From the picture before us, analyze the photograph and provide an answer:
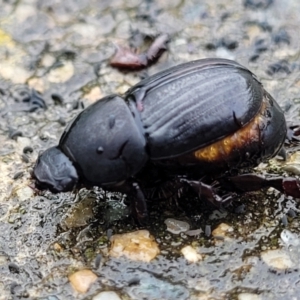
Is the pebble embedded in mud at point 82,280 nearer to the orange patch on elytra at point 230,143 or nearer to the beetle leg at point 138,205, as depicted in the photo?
the beetle leg at point 138,205

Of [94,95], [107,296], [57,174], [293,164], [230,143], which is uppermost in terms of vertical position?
[230,143]

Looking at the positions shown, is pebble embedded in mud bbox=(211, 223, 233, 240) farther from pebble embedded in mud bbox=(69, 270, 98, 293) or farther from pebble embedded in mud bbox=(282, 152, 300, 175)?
pebble embedded in mud bbox=(69, 270, 98, 293)

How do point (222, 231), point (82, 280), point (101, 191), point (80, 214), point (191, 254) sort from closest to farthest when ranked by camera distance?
point (82, 280) < point (191, 254) < point (222, 231) < point (80, 214) < point (101, 191)

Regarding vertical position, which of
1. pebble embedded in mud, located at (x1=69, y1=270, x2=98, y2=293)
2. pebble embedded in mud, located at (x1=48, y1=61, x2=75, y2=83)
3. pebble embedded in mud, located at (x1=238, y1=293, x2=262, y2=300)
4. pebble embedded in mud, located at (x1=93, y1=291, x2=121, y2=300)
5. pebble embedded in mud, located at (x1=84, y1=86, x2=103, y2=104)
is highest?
pebble embedded in mud, located at (x1=48, y1=61, x2=75, y2=83)

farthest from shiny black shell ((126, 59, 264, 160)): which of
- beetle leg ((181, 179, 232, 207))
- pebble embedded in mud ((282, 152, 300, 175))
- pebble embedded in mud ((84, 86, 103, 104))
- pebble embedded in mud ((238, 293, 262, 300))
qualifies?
pebble embedded in mud ((84, 86, 103, 104))

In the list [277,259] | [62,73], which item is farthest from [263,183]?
[62,73]

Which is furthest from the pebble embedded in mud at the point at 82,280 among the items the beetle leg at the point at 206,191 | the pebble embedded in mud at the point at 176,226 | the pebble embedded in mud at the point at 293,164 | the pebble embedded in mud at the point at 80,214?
the pebble embedded in mud at the point at 293,164

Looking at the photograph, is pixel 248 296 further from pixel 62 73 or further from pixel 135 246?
pixel 62 73

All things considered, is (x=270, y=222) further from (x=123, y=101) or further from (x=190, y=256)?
(x=123, y=101)
